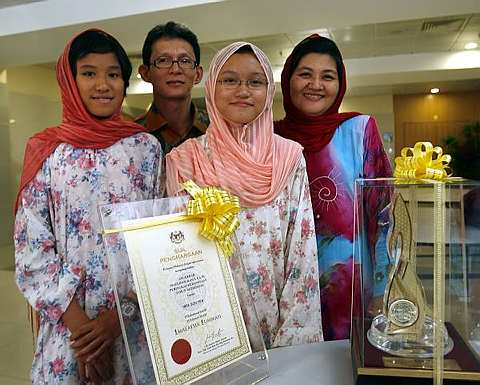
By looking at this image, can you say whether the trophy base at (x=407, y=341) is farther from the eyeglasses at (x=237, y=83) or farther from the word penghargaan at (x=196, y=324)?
the eyeglasses at (x=237, y=83)

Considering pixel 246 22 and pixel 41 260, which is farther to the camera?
pixel 246 22

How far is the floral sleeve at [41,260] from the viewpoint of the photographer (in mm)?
1078

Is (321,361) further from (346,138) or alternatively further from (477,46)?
(477,46)

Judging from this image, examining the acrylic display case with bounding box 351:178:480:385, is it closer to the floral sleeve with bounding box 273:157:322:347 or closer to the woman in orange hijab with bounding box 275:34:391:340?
the floral sleeve with bounding box 273:157:322:347

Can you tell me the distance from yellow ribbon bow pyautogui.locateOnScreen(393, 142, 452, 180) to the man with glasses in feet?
2.84

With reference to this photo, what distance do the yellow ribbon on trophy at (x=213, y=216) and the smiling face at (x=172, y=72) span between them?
0.79 meters

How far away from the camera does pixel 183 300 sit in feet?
2.46

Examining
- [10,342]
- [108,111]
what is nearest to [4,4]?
[10,342]

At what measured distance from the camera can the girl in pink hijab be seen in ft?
3.70

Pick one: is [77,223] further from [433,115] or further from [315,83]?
[433,115]

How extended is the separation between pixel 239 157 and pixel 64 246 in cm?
49

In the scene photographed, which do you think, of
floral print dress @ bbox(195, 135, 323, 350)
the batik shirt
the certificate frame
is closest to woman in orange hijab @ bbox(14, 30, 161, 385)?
floral print dress @ bbox(195, 135, 323, 350)

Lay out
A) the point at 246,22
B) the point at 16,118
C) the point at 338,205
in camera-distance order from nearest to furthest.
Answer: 1. the point at 338,205
2. the point at 246,22
3. the point at 16,118

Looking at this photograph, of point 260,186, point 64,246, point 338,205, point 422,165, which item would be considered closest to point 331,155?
point 338,205
